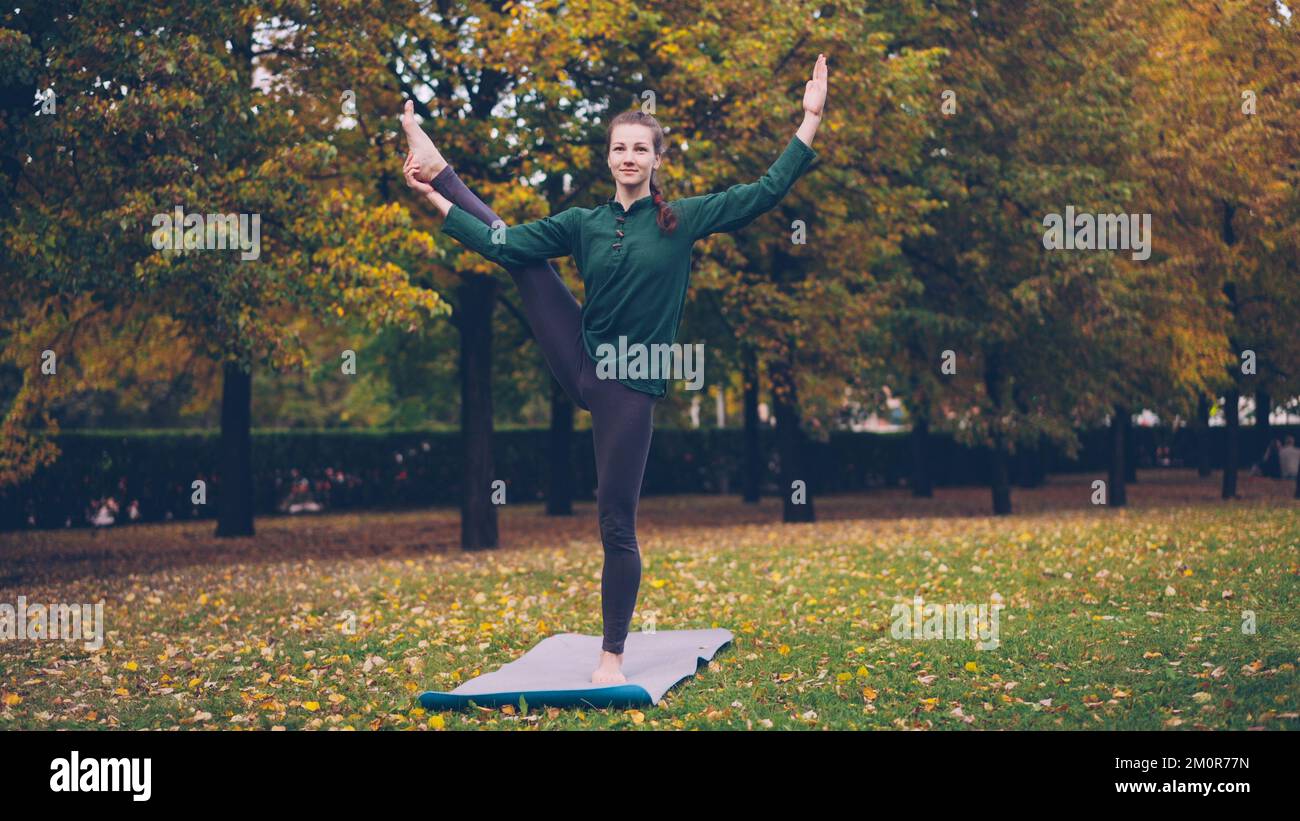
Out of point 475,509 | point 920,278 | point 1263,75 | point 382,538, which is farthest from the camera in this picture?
point 920,278

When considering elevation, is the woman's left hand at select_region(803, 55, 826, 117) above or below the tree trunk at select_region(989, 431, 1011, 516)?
above

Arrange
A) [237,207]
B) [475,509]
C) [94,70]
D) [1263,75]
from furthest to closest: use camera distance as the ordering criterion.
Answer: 1. [1263,75]
2. [475,509]
3. [237,207]
4. [94,70]

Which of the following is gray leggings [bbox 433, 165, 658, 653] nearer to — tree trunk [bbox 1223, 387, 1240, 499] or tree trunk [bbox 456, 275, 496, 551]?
tree trunk [bbox 456, 275, 496, 551]

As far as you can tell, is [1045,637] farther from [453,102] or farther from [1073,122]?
[1073,122]

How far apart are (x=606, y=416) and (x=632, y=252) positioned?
0.90 metres

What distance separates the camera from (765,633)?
8453 millimetres

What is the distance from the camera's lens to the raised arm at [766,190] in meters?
5.99

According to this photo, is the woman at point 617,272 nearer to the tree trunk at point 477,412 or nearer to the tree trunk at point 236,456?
the tree trunk at point 477,412

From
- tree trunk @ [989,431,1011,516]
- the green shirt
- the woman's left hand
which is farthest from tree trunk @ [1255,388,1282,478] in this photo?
the green shirt

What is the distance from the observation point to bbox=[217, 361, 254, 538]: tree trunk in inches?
800

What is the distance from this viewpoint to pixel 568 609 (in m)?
10.2

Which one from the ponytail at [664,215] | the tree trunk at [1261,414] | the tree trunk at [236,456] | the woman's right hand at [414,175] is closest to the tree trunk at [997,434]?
the tree trunk at [1261,414]
